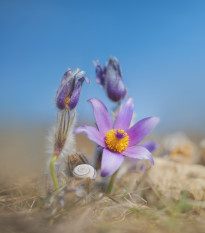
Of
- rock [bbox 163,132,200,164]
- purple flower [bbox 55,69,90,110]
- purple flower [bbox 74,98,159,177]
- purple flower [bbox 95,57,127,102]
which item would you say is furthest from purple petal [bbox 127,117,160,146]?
rock [bbox 163,132,200,164]

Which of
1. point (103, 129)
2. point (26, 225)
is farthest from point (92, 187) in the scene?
point (26, 225)

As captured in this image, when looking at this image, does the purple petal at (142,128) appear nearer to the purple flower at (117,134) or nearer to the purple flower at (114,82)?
the purple flower at (117,134)

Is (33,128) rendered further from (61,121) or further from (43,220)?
(43,220)

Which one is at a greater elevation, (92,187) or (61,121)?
(61,121)

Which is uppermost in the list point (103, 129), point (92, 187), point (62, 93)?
point (62, 93)

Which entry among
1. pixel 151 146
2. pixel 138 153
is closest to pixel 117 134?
pixel 138 153

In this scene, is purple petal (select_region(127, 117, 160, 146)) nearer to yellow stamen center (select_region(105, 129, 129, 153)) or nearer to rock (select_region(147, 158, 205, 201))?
yellow stamen center (select_region(105, 129, 129, 153))
